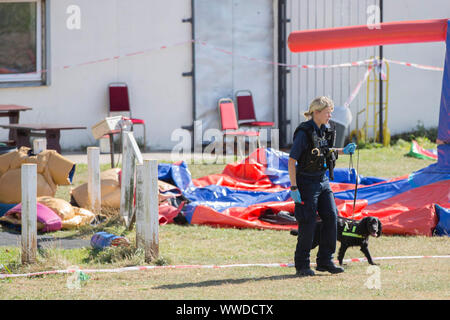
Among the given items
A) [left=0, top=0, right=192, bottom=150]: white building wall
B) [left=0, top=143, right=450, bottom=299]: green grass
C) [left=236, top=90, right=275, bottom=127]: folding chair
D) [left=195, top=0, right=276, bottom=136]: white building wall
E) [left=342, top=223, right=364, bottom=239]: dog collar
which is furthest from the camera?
[left=236, top=90, right=275, bottom=127]: folding chair

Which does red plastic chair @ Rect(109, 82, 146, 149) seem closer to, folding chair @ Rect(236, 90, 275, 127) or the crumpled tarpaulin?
folding chair @ Rect(236, 90, 275, 127)

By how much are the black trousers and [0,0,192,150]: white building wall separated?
372 inches

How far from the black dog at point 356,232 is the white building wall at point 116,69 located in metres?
9.18

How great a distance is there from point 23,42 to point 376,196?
845 cm

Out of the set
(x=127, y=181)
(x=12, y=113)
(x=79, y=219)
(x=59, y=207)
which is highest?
(x=12, y=113)

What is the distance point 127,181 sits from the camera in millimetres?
9703

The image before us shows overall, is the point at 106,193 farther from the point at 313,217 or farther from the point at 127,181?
the point at 313,217

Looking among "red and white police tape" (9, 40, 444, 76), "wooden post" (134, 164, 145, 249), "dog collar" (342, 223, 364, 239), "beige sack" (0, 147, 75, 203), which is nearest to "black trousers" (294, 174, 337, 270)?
"dog collar" (342, 223, 364, 239)

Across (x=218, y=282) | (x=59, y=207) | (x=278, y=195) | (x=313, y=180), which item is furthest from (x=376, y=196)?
(x=218, y=282)

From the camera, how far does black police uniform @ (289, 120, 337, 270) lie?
709 centimetres

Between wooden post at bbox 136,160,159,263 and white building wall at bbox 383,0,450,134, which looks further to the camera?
white building wall at bbox 383,0,450,134

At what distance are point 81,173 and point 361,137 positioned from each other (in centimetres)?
634

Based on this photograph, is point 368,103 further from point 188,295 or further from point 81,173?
point 188,295
